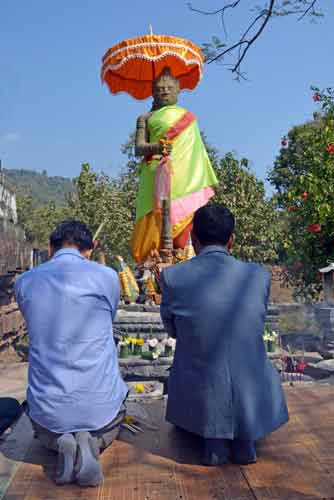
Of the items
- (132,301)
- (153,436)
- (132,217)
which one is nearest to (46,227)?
(132,217)

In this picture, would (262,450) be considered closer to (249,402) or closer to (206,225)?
(249,402)

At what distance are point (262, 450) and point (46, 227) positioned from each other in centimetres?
2699

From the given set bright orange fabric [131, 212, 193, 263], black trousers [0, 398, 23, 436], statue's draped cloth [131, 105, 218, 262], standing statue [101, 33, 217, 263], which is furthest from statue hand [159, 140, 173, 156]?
black trousers [0, 398, 23, 436]

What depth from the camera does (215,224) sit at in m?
2.15

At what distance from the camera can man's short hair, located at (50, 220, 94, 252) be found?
229 centimetres

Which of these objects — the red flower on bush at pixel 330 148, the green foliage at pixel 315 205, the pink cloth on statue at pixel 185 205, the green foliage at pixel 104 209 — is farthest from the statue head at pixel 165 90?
the green foliage at pixel 104 209

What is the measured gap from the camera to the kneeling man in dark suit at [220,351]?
77.6 inches

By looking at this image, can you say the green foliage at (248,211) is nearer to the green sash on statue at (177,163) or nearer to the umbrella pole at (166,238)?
the green sash on statue at (177,163)

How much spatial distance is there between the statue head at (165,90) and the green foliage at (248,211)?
204 inches

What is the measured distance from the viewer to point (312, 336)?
24.5ft

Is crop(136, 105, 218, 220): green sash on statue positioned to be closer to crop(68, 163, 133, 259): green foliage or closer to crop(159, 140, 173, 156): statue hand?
crop(159, 140, 173, 156): statue hand

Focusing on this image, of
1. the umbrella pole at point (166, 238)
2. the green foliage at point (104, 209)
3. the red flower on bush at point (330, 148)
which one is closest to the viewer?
the red flower on bush at point (330, 148)

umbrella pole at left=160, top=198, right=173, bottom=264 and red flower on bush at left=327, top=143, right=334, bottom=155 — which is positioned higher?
red flower on bush at left=327, top=143, right=334, bottom=155

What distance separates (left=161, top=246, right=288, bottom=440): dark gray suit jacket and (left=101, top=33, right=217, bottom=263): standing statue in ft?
16.7
